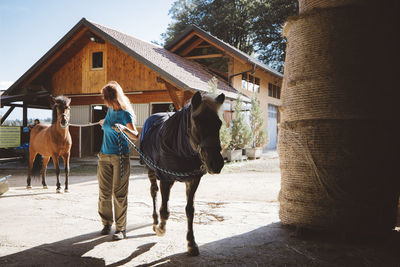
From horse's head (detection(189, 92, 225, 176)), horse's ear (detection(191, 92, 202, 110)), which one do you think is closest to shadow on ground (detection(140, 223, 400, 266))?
horse's head (detection(189, 92, 225, 176))

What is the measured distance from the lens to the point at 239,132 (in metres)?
12.6

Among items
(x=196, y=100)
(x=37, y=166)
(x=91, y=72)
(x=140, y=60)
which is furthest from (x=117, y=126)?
(x=91, y=72)

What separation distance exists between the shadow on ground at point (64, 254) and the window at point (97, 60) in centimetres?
1170

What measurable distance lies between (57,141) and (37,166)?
1193 millimetres

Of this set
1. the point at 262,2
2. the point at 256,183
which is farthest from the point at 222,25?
the point at 256,183

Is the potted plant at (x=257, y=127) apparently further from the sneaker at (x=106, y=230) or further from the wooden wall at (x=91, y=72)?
the sneaker at (x=106, y=230)

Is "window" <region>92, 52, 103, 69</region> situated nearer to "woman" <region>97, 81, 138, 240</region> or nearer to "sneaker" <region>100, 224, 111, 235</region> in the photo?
"woman" <region>97, 81, 138, 240</region>

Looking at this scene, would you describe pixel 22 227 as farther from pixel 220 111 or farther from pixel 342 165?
pixel 342 165

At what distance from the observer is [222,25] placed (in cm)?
2917

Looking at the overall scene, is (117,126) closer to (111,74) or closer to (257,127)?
(111,74)

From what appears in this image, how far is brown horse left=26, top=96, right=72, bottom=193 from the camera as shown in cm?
614

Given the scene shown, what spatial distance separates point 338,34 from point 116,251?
3.28 m

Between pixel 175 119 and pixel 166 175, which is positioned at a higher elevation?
pixel 175 119

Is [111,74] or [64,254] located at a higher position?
[111,74]
